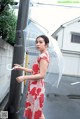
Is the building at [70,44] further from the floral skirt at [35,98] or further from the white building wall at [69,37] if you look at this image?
the floral skirt at [35,98]

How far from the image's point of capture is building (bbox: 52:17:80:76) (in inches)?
1250

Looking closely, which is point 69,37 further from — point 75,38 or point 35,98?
point 35,98

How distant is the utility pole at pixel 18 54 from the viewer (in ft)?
17.4

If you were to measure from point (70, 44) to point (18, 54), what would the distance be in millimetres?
27072

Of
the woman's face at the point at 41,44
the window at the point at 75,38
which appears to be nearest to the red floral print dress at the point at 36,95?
the woman's face at the point at 41,44

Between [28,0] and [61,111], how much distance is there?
11.7ft

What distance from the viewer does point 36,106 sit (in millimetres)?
4062

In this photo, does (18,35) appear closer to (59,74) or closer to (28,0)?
(28,0)

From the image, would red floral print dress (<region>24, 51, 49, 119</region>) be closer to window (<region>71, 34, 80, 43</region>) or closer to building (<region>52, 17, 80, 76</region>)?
building (<region>52, 17, 80, 76</region>)

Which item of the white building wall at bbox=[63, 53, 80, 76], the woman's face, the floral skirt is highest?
the woman's face

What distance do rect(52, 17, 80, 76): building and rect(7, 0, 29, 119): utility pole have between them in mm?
26406

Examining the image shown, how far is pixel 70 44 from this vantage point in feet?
105

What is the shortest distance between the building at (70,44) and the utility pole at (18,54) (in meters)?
26.4

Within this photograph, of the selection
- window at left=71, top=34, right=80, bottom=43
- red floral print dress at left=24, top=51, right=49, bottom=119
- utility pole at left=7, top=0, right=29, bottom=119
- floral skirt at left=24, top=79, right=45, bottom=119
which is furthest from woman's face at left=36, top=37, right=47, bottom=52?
window at left=71, top=34, right=80, bottom=43
